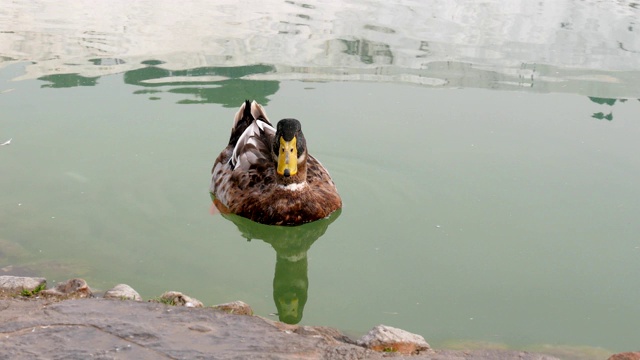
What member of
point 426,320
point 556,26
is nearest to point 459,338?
point 426,320

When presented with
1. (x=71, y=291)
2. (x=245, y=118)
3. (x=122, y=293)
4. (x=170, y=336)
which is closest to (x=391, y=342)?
(x=170, y=336)

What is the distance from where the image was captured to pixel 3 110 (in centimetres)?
1027

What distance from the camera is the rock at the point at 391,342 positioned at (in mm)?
5207

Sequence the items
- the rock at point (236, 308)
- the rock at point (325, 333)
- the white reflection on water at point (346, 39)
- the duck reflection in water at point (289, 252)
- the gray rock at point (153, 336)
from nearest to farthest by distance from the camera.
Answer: the gray rock at point (153, 336) < the rock at point (325, 333) < the rock at point (236, 308) < the duck reflection in water at point (289, 252) < the white reflection on water at point (346, 39)

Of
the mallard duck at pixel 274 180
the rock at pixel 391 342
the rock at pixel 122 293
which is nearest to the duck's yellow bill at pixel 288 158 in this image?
the mallard duck at pixel 274 180

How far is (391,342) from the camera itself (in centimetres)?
523

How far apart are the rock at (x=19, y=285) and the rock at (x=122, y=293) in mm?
494

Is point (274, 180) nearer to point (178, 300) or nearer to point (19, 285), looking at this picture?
point (178, 300)

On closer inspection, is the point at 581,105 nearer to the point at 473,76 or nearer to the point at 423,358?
the point at 473,76

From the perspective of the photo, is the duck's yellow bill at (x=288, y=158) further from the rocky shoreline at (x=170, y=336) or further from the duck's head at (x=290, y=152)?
the rocky shoreline at (x=170, y=336)

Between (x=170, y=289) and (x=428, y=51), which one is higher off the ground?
(x=428, y=51)

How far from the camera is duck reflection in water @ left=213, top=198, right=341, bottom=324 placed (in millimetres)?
6445

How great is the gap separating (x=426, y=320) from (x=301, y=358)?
1.89 m

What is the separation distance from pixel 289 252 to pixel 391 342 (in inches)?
98.4
